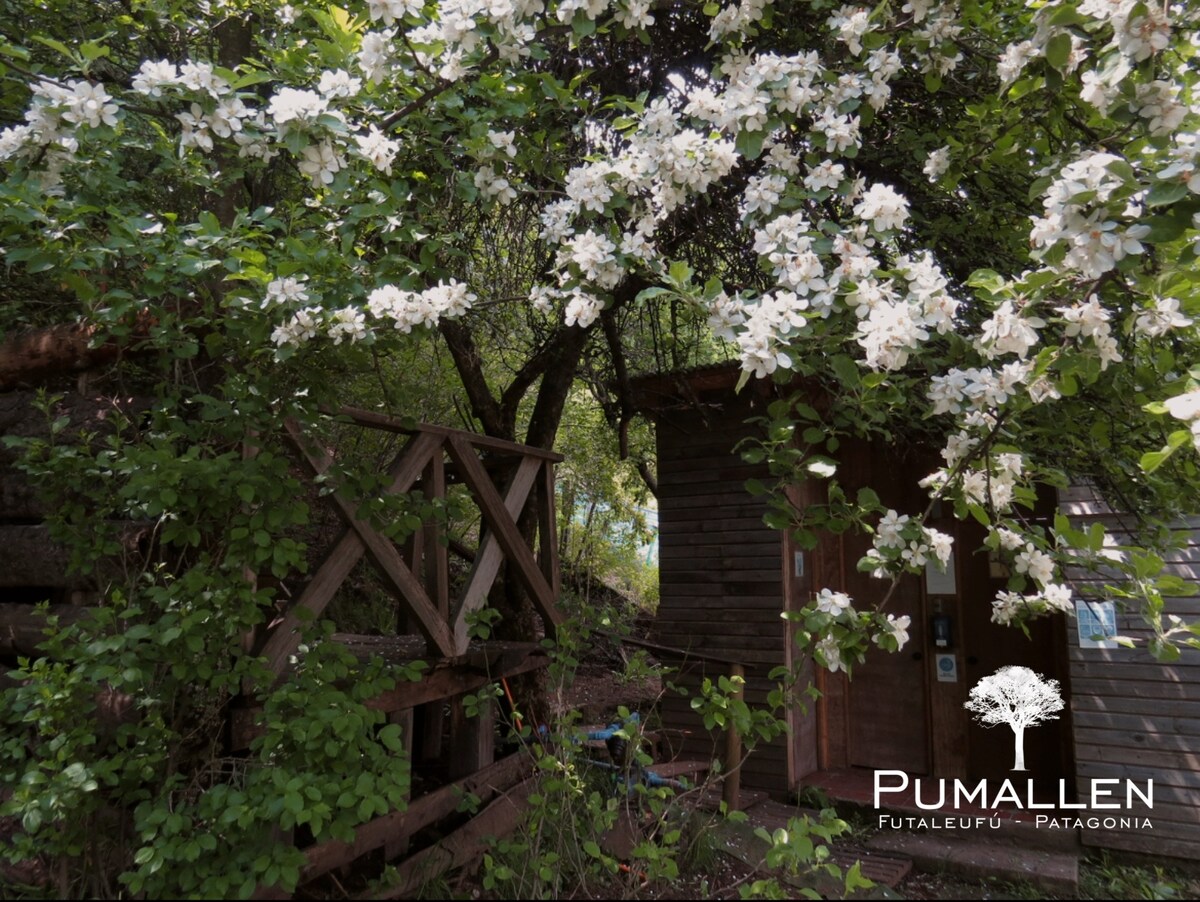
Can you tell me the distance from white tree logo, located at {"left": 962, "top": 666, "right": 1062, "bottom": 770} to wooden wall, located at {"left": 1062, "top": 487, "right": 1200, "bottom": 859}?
55 cm

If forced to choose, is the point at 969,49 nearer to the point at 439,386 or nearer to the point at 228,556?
the point at 228,556

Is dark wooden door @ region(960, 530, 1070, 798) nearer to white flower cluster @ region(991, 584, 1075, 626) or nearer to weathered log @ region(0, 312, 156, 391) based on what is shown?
white flower cluster @ region(991, 584, 1075, 626)

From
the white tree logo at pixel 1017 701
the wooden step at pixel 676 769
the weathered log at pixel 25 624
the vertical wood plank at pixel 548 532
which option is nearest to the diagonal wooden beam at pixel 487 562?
the vertical wood plank at pixel 548 532

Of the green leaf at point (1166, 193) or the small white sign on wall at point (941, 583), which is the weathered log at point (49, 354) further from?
the small white sign on wall at point (941, 583)

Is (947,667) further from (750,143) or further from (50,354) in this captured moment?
(50,354)

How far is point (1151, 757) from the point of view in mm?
4645

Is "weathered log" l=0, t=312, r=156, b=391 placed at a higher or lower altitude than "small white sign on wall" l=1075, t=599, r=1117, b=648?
higher

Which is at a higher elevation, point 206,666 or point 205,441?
point 205,441

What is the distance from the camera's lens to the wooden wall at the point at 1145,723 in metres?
4.54

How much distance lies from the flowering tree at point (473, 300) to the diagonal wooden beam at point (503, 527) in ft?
3.64

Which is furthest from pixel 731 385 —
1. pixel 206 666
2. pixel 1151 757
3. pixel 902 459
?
pixel 206 666

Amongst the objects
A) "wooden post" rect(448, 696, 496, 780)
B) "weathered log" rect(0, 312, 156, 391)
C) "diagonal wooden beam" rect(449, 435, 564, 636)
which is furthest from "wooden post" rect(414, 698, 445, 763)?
"weathered log" rect(0, 312, 156, 391)

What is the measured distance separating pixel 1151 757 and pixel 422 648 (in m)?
4.13

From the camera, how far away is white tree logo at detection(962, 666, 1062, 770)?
17.7 ft
